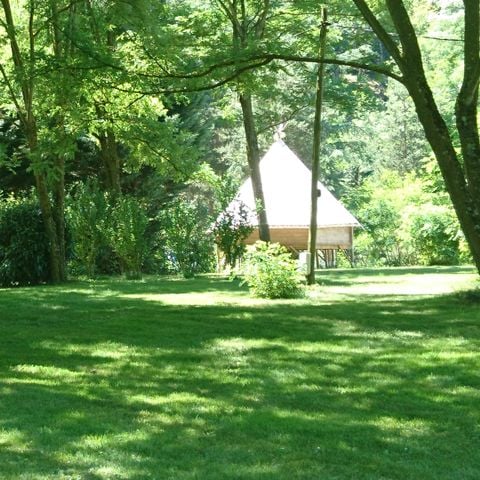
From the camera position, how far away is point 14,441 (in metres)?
5.02

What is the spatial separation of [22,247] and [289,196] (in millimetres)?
17884

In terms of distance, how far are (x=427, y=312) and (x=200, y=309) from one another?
3162 millimetres

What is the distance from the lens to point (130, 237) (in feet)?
65.5

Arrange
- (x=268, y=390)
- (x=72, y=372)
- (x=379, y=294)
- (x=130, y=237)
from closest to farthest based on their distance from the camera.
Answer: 1. (x=268, y=390)
2. (x=72, y=372)
3. (x=379, y=294)
4. (x=130, y=237)

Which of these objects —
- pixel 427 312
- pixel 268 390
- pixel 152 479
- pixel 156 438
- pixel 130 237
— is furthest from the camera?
pixel 130 237

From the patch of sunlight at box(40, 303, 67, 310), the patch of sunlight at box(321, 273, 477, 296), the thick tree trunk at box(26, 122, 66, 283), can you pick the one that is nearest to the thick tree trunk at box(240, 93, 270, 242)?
the patch of sunlight at box(321, 273, 477, 296)

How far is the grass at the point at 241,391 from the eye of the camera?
4652 mm

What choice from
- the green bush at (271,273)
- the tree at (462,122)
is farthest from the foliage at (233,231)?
the tree at (462,122)

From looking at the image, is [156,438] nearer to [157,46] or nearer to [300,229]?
[157,46]

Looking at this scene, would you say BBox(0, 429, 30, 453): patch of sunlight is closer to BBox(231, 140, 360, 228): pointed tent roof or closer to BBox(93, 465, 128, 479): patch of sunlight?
BBox(93, 465, 128, 479): patch of sunlight

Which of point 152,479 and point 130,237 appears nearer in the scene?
point 152,479

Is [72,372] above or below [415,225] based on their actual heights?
below

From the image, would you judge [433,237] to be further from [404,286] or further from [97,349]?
[97,349]

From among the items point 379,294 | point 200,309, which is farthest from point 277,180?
point 200,309
